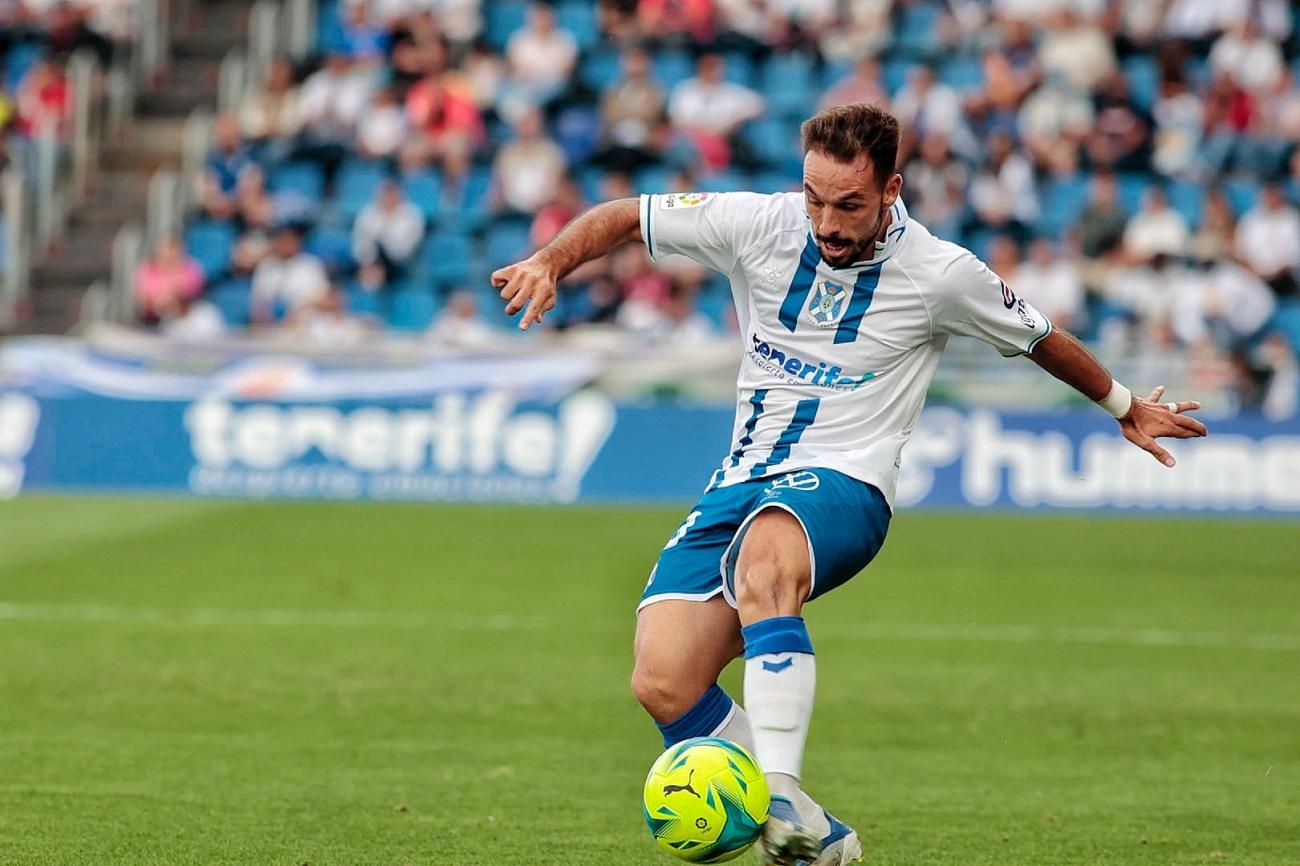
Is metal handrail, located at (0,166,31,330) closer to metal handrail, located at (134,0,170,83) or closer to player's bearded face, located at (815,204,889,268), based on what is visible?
metal handrail, located at (134,0,170,83)

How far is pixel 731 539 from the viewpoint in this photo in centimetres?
573

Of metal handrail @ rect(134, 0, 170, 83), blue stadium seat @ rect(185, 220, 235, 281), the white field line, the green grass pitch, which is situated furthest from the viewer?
metal handrail @ rect(134, 0, 170, 83)

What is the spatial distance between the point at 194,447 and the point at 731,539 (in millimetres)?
13808

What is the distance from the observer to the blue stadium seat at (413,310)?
2169 cm

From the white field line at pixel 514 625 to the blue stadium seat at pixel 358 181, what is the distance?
11.4 m

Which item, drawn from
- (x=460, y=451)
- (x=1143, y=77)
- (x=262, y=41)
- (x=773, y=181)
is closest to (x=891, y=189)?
(x=460, y=451)

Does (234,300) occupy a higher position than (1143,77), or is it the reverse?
(1143,77)

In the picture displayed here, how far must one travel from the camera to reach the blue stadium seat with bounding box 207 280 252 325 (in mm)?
21812

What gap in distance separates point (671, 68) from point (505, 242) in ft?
11.2

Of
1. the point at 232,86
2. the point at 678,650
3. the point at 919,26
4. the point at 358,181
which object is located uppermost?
the point at 919,26

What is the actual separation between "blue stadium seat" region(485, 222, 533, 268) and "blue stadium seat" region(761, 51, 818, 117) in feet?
11.5

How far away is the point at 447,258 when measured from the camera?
2208 cm

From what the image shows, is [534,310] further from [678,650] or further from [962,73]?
[962,73]

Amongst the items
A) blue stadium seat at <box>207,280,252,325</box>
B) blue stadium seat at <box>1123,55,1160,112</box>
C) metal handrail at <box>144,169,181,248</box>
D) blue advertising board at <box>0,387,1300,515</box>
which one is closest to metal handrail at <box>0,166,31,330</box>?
metal handrail at <box>144,169,181,248</box>
